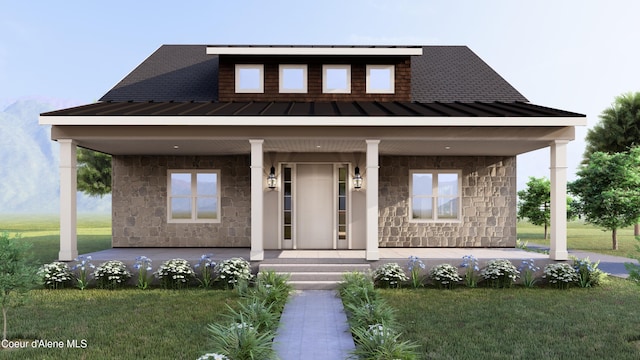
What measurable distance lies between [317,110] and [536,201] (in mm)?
13260

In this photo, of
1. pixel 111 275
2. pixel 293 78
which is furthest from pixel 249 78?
pixel 111 275

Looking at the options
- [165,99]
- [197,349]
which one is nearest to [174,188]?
[165,99]

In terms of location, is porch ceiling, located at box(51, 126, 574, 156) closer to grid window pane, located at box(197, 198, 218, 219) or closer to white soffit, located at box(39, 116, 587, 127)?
white soffit, located at box(39, 116, 587, 127)

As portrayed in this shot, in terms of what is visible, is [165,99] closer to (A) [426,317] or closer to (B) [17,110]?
(A) [426,317]

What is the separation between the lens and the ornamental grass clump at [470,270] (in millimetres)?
9594

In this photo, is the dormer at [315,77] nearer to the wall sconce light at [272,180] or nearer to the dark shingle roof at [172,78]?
the dark shingle roof at [172,78]

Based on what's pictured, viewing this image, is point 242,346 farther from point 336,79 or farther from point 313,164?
point 336,79

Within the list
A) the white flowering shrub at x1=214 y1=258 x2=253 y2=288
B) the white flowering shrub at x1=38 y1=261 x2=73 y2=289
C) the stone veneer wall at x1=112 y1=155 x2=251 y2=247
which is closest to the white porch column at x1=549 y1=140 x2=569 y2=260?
the white flowering shrub at x1=214 y1=258 x2=253 y2=288

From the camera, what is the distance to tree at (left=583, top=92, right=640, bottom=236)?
21719mm

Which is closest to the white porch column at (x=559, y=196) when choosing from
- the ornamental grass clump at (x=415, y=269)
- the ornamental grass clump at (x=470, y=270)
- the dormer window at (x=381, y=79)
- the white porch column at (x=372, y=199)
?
the ornamental grass clump at (x=470, y=270)

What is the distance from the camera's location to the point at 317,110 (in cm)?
1021

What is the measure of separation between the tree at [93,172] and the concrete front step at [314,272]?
20008mm

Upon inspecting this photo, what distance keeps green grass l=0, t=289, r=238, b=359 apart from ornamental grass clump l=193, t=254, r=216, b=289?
14.7 inches

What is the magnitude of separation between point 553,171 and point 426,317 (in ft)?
17.6
